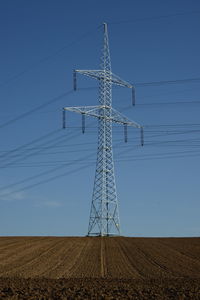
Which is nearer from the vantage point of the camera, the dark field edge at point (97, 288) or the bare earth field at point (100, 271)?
the dark field edge at point (97, 288)

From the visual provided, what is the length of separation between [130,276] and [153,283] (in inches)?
151

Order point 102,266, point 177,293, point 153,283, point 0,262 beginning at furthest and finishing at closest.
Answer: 1. point 0,262
2. point 102,266
3. point 153,283
4. point 177,293

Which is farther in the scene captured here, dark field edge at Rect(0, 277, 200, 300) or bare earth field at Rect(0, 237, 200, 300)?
bare earth field at Rect(0, 237, 200, 300)

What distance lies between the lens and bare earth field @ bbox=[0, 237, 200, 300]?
77.6 feet

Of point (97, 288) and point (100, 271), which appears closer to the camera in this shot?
point (97, 288)

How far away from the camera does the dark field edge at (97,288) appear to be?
22.7 meters

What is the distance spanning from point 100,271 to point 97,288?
8.65 metres

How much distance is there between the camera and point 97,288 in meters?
24.6

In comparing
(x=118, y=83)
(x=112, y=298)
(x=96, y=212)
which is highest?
(x=118, y=83)

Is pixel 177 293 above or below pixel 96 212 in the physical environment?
below

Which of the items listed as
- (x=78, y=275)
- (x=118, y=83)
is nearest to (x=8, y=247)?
(x=118, y=83)

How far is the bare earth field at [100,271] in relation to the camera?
23656 millimetres

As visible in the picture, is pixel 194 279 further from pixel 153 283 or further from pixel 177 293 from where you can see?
pixel 177 293

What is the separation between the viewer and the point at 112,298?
2206cm
